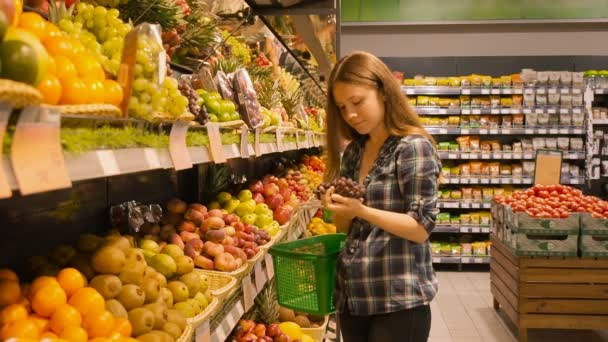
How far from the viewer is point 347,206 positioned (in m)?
1.93

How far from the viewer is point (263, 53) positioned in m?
3.89

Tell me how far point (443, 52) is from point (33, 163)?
335 inches

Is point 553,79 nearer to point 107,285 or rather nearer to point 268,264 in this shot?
point 268,264

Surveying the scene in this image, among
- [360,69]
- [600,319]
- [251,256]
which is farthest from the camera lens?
[600,319]

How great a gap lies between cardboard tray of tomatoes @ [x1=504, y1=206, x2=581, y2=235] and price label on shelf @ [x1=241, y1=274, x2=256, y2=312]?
105 inches

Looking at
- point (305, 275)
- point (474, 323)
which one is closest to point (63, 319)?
point (305, 275)

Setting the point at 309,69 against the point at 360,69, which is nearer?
the point at 360,69

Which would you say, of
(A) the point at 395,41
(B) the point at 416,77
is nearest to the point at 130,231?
(B) the point at 416,77

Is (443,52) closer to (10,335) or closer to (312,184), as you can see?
(312,184)

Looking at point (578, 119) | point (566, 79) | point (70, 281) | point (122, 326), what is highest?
point (566, 79)

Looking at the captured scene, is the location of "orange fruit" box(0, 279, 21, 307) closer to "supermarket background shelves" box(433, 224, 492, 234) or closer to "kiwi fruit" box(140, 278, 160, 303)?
"kiwi fruit" box(140, 278, 160, 303)

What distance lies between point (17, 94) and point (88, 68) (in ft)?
1.31

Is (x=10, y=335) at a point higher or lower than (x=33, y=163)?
lower

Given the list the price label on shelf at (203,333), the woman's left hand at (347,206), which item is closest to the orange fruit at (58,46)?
the price label on shelf at (203,333)
